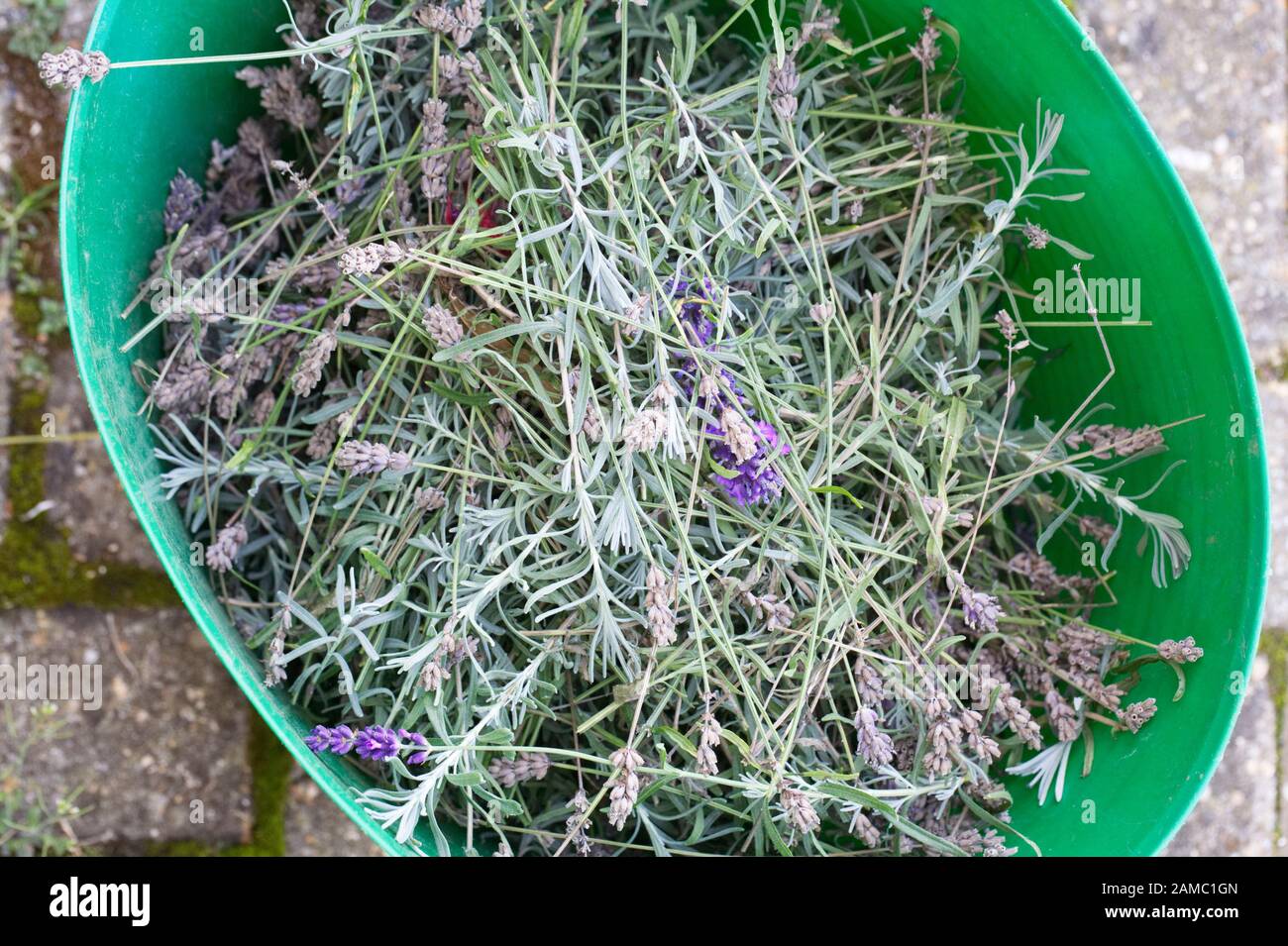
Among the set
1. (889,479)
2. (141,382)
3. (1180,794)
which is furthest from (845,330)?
(141,382)

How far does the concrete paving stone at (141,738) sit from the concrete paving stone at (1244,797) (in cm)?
123

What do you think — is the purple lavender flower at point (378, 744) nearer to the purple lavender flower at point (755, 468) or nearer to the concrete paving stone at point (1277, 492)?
the purple lavender flower at point (755, 468)

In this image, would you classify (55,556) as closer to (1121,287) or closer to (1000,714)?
(1000,714)

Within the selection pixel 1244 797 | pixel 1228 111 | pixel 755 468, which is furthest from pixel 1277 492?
pixel 755 468

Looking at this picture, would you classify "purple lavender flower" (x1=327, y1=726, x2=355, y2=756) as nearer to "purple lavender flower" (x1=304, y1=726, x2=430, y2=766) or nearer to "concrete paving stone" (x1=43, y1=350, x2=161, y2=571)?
"purple lavender flower" (x1=304, y1=726, x2=430, y2=766)

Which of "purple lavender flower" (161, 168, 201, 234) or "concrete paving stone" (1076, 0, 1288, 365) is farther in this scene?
"concrete paving stone" (1076, 0, 1288, 365)

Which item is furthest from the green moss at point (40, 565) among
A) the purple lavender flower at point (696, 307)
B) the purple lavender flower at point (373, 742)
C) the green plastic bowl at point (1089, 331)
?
the purple lavender flower at point (696, 307)

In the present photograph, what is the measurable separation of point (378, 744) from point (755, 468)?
36cm

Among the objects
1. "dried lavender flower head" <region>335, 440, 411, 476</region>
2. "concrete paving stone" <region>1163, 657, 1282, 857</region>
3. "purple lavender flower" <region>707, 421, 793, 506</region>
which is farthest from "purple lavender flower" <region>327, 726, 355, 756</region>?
"concrete paving stone" <region>1163, 657, 1282, 857</region>

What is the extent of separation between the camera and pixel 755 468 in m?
0.81

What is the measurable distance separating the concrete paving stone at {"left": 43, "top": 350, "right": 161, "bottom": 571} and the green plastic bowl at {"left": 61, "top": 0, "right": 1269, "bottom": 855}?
42 cm

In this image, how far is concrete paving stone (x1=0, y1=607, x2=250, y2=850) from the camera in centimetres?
127

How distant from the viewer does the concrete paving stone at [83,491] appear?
127 cm
